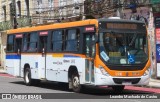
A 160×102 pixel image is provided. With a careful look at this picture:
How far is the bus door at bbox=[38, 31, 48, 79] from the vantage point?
23469mm

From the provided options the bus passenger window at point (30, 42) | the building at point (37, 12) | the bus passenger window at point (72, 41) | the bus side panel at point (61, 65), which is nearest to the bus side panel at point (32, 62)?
the bus passenger window at point (30, 42)

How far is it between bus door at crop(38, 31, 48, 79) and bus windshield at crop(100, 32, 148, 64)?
5132mm

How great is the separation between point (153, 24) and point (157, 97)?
1192 cm

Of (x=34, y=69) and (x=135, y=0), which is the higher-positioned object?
(x=135, y=0)

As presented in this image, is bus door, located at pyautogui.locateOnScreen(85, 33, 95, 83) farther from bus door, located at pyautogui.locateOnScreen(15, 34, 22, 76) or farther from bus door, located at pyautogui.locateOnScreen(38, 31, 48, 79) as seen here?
bus door, located at pyautogui.locateOnScreen(15, 34, 22, 76)

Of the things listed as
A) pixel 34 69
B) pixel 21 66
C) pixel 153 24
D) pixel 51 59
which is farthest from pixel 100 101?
pixel 153 24

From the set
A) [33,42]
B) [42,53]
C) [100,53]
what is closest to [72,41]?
[100,53]

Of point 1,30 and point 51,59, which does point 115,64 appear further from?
point 1,30

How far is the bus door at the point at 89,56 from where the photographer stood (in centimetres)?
1923

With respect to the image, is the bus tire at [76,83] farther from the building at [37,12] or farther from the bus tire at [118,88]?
the building at [37,12]

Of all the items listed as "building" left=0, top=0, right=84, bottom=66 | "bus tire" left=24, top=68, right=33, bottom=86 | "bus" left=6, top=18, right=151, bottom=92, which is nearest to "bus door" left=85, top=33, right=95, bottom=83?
"bus" left=6, top=18, right=151, bottom=92

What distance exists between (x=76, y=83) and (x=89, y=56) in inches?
63.6

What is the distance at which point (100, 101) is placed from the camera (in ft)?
54.5

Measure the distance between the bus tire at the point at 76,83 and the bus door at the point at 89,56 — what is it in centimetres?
75
